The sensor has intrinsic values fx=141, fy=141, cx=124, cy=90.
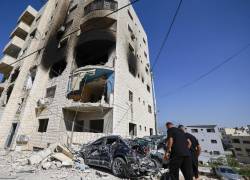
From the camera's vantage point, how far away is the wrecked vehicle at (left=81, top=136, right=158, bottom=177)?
541 cm

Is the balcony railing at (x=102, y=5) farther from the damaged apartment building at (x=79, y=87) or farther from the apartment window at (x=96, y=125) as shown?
the apartment window at (x=96, y=125)

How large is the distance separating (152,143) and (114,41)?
11347mm

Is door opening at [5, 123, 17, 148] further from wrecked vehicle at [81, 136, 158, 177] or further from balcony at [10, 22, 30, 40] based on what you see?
balcony at [10, 22, 30, 40]

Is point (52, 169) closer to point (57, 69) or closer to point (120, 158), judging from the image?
point (120, 158)

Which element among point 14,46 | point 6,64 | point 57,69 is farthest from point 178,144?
point 14,46

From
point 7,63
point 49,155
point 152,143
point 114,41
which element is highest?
point 7,63

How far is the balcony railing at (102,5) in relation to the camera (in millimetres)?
16112

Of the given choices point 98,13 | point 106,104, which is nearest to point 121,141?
point 106,104

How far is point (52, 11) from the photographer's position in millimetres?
26016

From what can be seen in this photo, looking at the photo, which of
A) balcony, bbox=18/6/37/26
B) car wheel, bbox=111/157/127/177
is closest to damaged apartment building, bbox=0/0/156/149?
car wheel, bbox=111/157/127/177

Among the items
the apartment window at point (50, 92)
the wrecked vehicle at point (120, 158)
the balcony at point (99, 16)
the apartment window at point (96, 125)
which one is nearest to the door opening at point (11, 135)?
the apartment window at point (50, 92)

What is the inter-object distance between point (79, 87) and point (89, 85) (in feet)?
4.78

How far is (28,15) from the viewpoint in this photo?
27906 millimetres

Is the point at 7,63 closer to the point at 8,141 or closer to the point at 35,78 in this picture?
the point at 35,78
